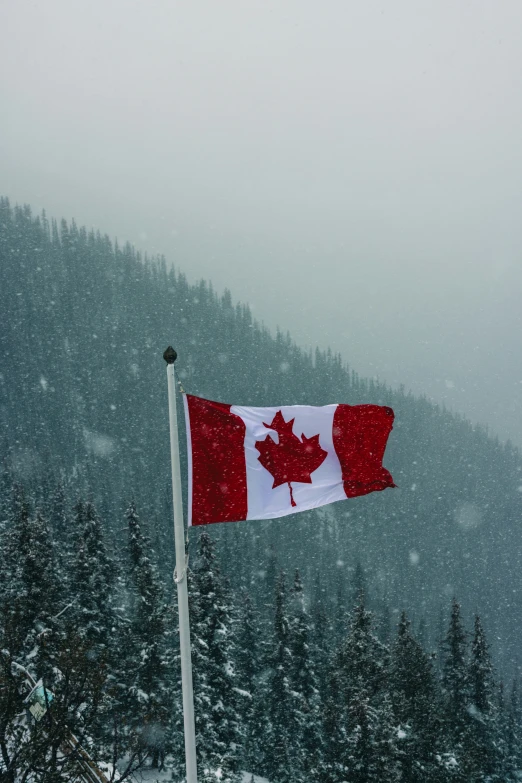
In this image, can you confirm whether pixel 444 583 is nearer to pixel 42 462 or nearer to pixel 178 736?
pixel 42 462

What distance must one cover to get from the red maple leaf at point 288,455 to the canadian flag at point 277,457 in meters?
0.01

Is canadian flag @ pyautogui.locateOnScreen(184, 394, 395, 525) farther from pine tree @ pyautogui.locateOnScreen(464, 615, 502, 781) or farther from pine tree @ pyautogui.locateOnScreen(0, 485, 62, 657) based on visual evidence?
pine tree @ pyautogui.locateOnScreen(464, 615, 502, 781)

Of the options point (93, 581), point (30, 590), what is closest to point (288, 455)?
point (30, 590)

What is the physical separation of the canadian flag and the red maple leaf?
15 mm

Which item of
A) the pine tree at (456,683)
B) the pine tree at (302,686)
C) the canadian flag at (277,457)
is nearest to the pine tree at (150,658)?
the pine tree at (302,686)

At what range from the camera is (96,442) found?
16475 cm

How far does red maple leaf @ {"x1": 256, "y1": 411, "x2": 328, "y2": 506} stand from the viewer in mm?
8406

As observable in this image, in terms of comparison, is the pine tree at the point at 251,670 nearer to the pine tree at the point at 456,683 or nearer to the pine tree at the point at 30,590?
the pine tree at the point at 456,683

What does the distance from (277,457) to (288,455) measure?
19 centimetres

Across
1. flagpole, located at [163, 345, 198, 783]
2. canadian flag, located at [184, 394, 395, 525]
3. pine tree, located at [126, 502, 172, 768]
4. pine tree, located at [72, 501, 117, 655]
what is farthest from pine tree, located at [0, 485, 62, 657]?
canadian flag, located at [184, 394, 395, 525]

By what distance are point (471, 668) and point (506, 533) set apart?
178082 millimetres

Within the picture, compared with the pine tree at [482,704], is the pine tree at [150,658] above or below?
above

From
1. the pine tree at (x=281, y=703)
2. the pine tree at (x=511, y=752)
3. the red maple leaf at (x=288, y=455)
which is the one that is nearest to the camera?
the red maple leaf at (x=288, y=455)

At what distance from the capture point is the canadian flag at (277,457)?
791cm
